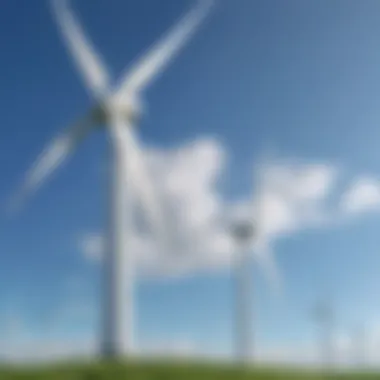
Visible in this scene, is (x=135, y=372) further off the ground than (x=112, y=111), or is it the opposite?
(x=112, y=111)

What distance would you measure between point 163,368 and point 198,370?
6.30ft

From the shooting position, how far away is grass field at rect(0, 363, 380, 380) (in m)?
33.6

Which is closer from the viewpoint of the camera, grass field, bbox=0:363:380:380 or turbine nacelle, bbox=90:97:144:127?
grass field, bbox=0:363:380:380

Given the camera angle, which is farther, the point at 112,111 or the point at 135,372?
the point at 112,111

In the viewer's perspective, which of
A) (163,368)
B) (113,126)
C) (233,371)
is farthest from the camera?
(113,126)

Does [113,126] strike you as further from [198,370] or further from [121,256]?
[198,370]

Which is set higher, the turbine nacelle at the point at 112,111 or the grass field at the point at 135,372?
the turbine nacelle at the point at 112,111

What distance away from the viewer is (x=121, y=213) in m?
53.1

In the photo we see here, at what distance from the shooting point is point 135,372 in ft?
116

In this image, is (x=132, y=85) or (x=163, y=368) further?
(x=132, y=85)

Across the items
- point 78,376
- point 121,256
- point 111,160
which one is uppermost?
point 111,160

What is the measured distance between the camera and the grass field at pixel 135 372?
110ft

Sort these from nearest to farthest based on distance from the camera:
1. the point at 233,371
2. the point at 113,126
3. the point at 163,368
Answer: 1. the point at 163,368
2. the point at 233,371
3. the point at 113,126

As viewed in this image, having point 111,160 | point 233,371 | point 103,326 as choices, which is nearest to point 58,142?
point 111,160
